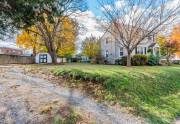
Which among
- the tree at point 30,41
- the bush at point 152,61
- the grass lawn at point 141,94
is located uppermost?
the tree at point 30,41

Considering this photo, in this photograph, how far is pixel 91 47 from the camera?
45000 mm

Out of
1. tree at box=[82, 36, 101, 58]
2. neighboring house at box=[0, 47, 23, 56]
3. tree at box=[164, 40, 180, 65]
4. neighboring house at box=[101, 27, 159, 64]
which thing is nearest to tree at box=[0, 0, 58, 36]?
neighboring house at box=[101, 27, 159, 64]

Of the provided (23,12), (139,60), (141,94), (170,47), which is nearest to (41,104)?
(23,12)

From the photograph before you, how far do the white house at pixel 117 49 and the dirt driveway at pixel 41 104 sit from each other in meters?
26.9

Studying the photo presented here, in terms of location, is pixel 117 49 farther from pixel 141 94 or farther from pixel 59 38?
pixel 141 94

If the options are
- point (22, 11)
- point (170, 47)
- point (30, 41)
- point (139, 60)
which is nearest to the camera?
point (22, 11)

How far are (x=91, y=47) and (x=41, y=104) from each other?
121 ft

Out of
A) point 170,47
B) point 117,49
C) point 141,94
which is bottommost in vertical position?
point 141,94

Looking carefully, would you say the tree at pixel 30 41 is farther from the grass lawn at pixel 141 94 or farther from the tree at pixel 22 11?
the tree at pixel 22 11

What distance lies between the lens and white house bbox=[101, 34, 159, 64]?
37.2 meters

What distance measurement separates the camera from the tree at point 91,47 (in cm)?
4200

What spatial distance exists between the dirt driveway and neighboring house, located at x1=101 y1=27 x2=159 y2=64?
88.3 ft

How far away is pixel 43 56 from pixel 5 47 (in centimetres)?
1136

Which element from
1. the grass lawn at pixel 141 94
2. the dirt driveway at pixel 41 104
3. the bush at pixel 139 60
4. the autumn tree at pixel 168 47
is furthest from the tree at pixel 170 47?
the dirt driveway at pixel 41 104
